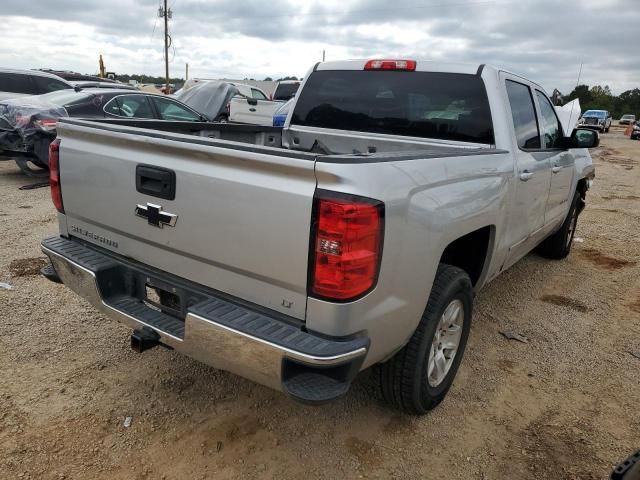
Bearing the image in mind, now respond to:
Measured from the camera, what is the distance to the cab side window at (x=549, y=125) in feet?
13.8

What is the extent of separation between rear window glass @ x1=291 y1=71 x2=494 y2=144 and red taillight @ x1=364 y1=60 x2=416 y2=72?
0.04 metres

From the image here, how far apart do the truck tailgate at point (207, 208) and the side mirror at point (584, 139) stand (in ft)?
10.7

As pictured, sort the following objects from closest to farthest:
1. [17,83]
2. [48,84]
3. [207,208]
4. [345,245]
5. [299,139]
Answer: [345,245]
[207,208]
[299,139]
[17,83]
[48,84]

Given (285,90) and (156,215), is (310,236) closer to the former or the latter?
(156,215)

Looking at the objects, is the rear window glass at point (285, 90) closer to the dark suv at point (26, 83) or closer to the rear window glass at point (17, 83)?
the dark suv at point (26, 83)

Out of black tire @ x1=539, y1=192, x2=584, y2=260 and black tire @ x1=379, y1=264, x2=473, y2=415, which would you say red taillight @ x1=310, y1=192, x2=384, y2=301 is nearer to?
black tire @ x1=379, y1=264, x2=473, y2=415

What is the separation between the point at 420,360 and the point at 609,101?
88.6 meters

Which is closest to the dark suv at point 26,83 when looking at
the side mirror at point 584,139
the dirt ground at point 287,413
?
the dirt ground at point 287,413

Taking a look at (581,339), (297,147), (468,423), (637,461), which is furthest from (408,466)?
(297,147)

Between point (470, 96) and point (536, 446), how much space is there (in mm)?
2197

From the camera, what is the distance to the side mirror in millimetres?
4305

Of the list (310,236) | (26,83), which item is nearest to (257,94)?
(26,83)

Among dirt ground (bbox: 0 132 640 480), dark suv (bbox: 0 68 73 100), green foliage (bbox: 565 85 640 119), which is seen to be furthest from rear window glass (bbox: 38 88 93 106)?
green foliage (bbox: 565 85 640 119)

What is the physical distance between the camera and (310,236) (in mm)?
1948
